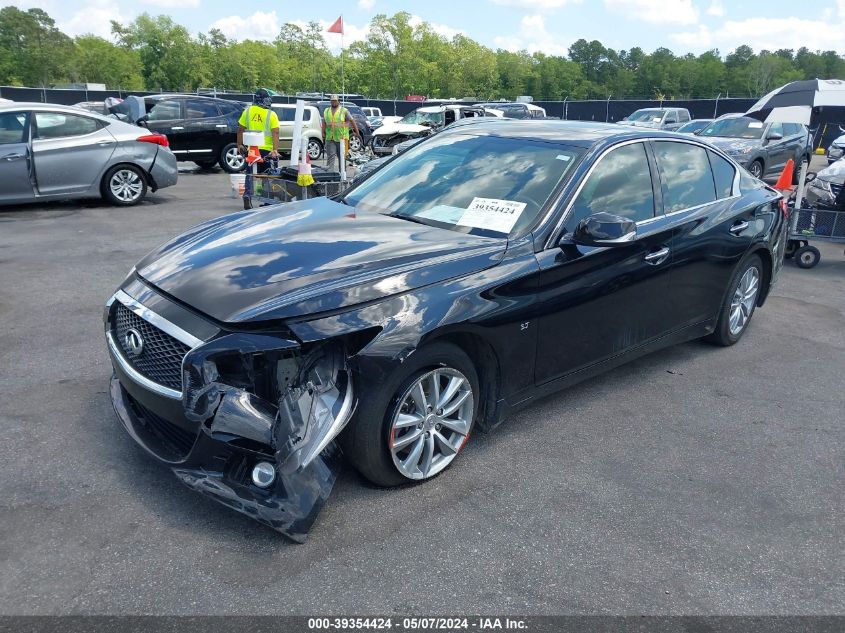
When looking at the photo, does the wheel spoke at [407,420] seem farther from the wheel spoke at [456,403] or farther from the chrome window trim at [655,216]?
the chrome window trim at [655,216]

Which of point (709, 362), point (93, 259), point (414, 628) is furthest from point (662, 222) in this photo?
point (93, 259)

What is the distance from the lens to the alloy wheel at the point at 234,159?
55.9ft

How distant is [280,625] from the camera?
2521mm

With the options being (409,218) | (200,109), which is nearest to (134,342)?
(409,218)

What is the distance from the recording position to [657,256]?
4.41 m

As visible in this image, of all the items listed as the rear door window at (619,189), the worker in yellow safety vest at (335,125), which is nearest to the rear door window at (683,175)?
the rear door window at (619,189)

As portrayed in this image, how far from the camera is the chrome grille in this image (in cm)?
303

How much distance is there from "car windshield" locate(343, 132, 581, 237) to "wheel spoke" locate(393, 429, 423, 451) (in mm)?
1151

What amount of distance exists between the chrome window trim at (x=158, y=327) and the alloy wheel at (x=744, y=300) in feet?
13.7

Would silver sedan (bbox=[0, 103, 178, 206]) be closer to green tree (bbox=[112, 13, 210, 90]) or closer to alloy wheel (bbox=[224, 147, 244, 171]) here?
alloy wheel (bbox=[224, 147, 244, 171])

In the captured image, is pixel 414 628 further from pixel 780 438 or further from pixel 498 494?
pixel 780 438

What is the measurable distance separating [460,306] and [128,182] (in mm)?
9715

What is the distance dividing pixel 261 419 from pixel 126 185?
32.3 feet

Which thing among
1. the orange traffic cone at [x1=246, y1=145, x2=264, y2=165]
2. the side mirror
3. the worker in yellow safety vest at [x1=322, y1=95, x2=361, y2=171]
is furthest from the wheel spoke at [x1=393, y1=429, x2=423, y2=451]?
the worker in yellow safety vest at [x1=322, y1=95, x2=361, y2=171]
